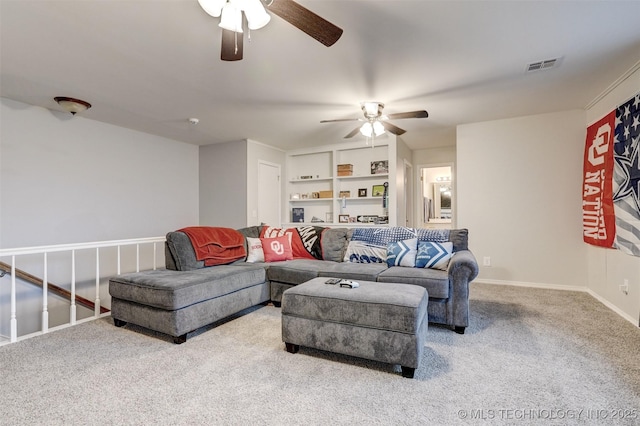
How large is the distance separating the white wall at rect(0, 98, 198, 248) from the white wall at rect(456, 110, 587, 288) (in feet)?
16.1

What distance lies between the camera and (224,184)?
5637 mm

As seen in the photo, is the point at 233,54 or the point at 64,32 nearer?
the point at 233,54

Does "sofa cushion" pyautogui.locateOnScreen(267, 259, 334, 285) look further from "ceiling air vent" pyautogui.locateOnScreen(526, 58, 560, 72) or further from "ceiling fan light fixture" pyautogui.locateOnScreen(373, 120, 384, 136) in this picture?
"ceiling air vent" pyautogui.locateOnScreen(526, 58, 560, 72)

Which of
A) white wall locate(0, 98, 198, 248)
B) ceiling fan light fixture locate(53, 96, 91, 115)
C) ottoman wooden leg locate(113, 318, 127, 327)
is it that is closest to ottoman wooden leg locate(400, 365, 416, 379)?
ottoman wooden leg locate(113, 318, 127, 327)

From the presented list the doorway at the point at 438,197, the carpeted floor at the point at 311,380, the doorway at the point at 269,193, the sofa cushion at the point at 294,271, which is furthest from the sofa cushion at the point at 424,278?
the doorway at the point at 438,197

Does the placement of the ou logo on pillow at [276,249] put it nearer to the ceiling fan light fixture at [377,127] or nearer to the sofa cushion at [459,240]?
the ceiling fan light fixture at [377,127]

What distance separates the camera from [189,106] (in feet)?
12.5

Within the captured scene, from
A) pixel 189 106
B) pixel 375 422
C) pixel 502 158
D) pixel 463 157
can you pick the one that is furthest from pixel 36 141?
pixel 502 158

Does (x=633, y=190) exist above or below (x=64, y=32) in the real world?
below

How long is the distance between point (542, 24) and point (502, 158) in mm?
2548

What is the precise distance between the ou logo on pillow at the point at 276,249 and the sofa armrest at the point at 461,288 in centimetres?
198

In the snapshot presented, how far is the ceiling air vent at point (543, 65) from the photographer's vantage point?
271cm

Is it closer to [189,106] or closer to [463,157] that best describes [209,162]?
[189,106]

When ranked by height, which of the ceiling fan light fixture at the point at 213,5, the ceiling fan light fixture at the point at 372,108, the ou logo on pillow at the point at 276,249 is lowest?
the ou logo on pillow at the point at 276,249
